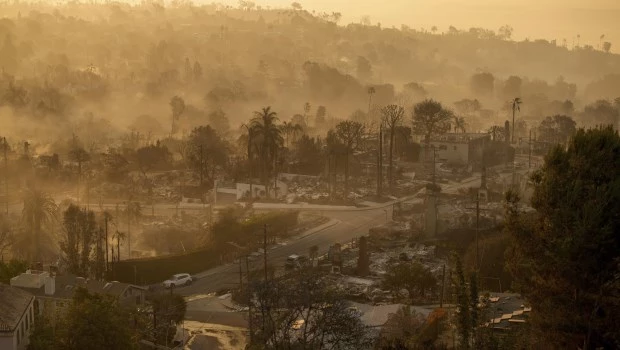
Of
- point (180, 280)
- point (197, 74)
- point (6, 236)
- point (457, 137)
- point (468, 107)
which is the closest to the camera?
point (180, 280)

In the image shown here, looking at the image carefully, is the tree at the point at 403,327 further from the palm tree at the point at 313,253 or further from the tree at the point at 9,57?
the tree at the point at 9,57

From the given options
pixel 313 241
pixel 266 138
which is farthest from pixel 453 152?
pixel 313 241

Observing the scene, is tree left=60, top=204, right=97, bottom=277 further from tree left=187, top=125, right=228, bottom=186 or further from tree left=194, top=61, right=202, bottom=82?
tree left=194, top=61, right=202, bottom=82

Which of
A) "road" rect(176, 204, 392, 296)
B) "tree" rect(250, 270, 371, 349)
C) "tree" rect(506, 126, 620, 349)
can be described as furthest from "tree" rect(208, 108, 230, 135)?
"tree" rect(506, 126, 620, 349)

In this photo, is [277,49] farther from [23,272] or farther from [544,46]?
[23,272]

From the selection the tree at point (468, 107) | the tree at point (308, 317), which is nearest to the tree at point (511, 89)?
the tree at point (468, 107)

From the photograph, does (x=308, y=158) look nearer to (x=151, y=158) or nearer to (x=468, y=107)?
(x=151, y=158)
